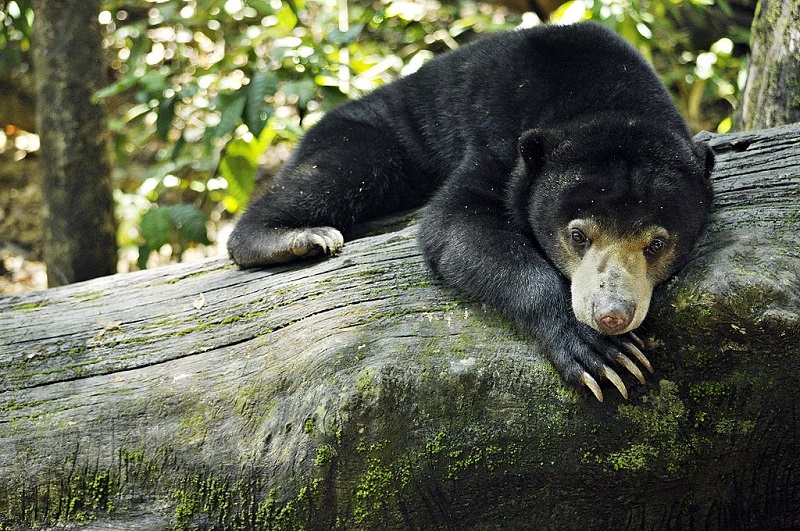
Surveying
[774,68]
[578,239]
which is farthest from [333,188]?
[774,68]

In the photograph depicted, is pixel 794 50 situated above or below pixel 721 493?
above

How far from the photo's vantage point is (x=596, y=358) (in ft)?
8.37

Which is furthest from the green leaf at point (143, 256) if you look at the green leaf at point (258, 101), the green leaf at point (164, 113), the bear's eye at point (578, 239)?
the bear's eye at point (578, 239)

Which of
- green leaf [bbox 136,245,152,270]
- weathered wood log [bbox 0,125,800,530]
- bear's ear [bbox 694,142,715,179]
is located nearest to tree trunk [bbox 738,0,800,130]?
weathered wood log [bbox 0,125,800,530]

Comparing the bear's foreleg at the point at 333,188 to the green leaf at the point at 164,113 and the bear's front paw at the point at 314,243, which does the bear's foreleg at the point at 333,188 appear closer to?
the bear's front paw at the point at 314,243

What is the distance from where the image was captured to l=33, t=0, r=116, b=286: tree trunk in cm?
498

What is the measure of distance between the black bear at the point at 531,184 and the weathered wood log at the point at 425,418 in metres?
0.13

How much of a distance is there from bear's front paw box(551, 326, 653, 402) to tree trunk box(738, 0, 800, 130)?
222 centimetres

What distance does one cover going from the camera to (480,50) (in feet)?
13.3

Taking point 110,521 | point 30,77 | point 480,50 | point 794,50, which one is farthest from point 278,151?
point 110,521

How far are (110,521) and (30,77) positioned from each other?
640 cm

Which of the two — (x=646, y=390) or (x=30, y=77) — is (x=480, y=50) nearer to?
(x=646, y=390)

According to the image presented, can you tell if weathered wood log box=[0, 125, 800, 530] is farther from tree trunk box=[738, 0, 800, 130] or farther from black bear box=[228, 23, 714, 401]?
tree trunk box=[738, 0, 800, 130]

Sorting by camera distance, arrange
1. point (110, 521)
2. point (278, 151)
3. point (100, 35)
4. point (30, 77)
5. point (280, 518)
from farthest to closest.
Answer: point (278, 151) < point (30, 77) < point (100, 35) < point (110, 521) < point (280, 518)
